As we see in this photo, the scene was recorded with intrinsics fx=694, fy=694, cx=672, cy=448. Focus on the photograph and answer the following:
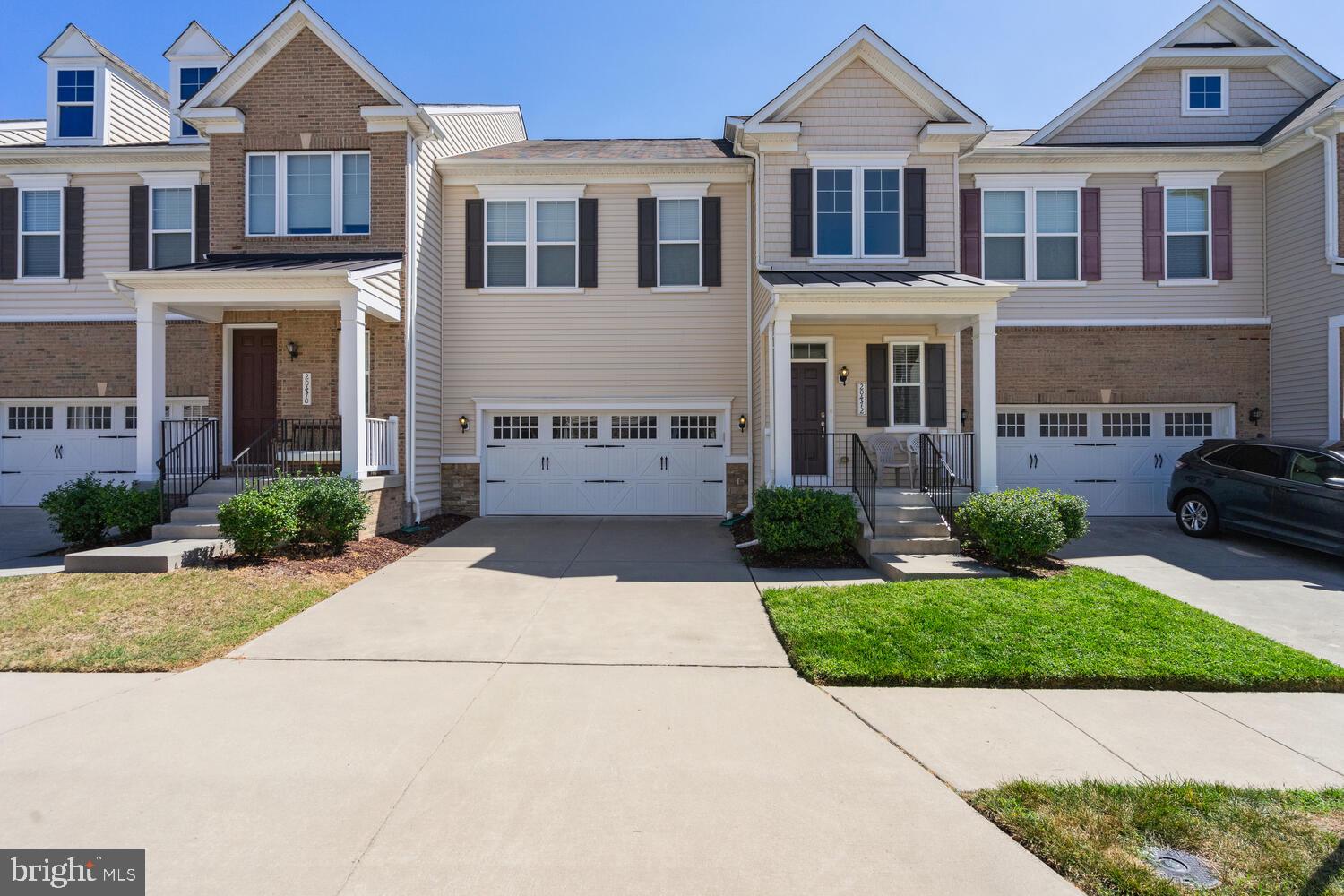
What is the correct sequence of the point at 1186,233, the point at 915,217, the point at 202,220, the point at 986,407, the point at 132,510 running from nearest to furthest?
1. the point at 132,510
2. the point at 986,407
3. the point at 915,217
4. the point at 1186,233
5. the point at 202,220

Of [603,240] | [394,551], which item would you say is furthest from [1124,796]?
[603,240]

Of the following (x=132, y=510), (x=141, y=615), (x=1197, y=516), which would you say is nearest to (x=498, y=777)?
(x=141, y=615)

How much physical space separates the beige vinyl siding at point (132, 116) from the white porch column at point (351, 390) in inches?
373

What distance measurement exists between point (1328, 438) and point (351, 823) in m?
14.9

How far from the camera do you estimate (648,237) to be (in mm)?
12898

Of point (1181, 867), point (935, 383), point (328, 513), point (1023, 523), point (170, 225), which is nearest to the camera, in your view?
point (1181, 867)

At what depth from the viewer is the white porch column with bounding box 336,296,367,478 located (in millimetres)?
10102

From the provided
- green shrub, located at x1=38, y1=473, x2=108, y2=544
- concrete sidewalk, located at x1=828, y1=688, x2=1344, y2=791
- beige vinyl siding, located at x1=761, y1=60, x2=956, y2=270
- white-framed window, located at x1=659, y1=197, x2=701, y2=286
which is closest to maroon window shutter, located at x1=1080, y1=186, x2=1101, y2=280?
beige vinyl siding, located at x1=761, y1=60, x2=956, y2=270

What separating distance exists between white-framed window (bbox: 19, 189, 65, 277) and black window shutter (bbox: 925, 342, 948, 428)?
1671 cm

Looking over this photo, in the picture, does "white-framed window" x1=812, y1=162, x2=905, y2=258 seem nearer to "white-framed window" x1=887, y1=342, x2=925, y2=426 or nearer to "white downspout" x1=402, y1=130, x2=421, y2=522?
"white-framed window" x1=887, y1=342, x2=925, y2=426

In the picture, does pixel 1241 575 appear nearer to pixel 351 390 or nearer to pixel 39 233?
pixel 351 390

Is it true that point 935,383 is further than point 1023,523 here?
Yes

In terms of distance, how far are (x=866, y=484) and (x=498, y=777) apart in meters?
7.53

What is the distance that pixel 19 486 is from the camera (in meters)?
13.8
